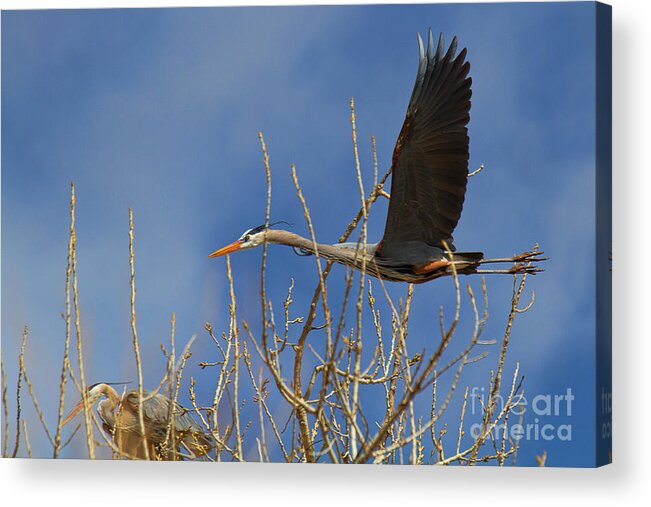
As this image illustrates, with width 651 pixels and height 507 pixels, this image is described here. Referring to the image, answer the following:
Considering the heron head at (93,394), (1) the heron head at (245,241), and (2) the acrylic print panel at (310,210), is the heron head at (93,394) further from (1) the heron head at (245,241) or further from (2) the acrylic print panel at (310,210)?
(1) the heron head at (245,241)

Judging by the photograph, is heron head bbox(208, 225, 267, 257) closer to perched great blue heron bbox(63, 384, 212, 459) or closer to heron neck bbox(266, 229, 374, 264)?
heron neck bbox(266, 229, 374, 264)

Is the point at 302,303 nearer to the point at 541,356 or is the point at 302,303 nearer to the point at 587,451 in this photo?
the point at 541,356

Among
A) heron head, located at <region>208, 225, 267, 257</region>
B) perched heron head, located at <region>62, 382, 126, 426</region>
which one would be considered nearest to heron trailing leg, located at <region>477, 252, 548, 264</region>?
heron head, located at <region>208, 225, 267, 257</region>

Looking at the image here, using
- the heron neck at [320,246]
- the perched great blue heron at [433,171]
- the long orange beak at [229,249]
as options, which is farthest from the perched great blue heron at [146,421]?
the perched great blue heron at [433,171]

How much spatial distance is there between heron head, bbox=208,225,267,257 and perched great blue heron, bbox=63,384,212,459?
0.70 metres

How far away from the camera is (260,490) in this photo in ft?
14.2

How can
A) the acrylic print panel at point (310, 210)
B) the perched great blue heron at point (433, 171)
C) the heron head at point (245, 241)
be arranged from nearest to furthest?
the acrylic print panel at point (310, 210) → the perched great blue heron at point (433, 171) → the heron head at point (245, 241)

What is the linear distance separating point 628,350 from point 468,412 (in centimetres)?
68

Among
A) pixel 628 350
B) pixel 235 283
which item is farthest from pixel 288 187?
pixel 628 350

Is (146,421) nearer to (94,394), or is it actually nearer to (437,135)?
(94,394)

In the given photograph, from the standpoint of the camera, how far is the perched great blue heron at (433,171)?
426 cm

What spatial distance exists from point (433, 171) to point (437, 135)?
0.15m

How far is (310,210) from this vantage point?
4508mm

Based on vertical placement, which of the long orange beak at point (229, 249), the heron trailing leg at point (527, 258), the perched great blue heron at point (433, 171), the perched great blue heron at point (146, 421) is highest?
the perched great blue heron at point (433, 171)
